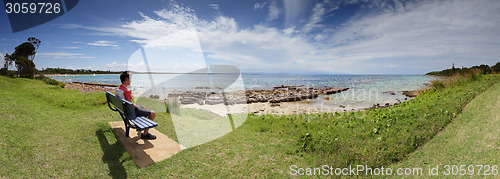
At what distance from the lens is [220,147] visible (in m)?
5.34

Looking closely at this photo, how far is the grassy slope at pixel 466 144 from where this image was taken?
368cm

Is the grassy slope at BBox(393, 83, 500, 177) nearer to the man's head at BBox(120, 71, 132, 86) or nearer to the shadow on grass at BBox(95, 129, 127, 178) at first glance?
the shadow on grass at BBox(95, 129, 127, 178)

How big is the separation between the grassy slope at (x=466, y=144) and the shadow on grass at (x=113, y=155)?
18.1 feet

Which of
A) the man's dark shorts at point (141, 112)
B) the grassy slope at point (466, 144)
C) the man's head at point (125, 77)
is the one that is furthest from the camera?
the man's dark shorts at point (141, 112)

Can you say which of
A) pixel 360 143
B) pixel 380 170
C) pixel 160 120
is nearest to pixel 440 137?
pixel 360 143

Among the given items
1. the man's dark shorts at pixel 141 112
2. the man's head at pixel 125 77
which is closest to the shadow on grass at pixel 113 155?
the man's dark shorts at pixel 141 112

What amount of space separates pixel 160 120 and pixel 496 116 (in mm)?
9565

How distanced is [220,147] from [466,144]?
210 inches

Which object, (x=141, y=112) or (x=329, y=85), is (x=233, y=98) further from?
(x=329, y=85)

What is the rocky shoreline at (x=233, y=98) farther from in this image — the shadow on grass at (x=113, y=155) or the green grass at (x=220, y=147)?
the shadow on grass at (x=113, y=155)

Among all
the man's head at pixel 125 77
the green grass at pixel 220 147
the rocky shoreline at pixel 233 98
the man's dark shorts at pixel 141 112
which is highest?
the man's head at pixel 125 77

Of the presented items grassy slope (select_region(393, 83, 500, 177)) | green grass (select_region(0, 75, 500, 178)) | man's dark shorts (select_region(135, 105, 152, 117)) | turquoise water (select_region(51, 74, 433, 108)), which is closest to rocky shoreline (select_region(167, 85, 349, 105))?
turquoise water (select_region(51, 74, 433, 108))

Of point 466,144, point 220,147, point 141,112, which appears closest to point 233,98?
point 141,112

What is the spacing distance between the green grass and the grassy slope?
0.27 meters
